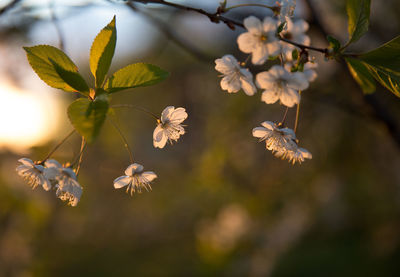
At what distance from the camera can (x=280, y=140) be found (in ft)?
2.77

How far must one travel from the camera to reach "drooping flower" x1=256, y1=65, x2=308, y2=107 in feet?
2.08

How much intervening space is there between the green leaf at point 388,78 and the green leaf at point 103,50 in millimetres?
497

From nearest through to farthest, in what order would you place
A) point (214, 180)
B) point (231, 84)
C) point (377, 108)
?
1. point (231, 84)
2. point (377, 108)
3. point (214, 180)

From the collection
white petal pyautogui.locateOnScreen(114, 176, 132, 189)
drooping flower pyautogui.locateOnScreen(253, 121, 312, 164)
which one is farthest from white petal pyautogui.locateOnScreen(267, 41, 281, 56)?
white petal pyautogui.locateOnScreen(114, 176, 132, 189)

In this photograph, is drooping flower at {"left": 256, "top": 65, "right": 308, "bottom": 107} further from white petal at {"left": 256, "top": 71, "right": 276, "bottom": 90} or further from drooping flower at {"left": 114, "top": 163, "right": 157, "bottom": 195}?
drooping flower at {"left": 114, "top": 163, "right": 157, "bottom": 195}

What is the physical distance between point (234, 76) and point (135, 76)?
0.81ft

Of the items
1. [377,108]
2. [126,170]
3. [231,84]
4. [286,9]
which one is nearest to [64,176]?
[126,170]

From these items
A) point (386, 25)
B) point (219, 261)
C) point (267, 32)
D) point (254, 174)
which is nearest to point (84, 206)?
point (219, 261)

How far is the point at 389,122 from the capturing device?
1.38 meters

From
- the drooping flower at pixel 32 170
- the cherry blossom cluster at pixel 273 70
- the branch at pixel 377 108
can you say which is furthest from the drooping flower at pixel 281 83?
the branch at pixel 377 108

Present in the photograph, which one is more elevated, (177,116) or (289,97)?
(289,97)

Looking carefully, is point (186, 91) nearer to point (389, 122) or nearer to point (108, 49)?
point (389, 122)

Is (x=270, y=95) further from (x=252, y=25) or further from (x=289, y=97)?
(x=252, y=25)

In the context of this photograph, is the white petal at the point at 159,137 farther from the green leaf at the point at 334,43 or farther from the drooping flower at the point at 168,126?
the green leaf at the point at 334,43
